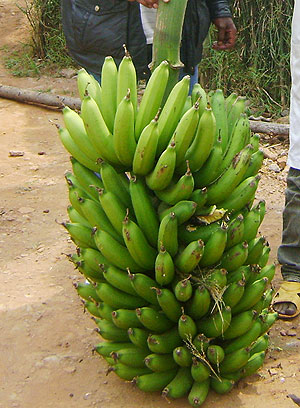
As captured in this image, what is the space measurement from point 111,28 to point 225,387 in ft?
5.88

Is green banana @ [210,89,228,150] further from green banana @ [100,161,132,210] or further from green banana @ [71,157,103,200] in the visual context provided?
green banana @ [71,157,103,200]

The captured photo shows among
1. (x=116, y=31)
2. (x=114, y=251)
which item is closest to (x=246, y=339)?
(x=114, y=251)

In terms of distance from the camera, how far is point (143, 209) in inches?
105

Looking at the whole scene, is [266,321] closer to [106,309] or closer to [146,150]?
[106,309]

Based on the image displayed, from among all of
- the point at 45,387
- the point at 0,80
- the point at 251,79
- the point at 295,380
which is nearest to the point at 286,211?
the point at 295,380

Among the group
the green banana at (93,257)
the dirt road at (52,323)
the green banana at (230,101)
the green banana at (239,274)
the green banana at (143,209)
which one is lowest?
the dirt road at (52,323)

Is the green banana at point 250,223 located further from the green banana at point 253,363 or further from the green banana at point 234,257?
the green banana at point 253,363

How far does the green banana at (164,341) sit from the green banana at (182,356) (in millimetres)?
40

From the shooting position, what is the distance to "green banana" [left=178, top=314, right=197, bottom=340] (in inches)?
105

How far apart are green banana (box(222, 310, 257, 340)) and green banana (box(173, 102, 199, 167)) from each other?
0.69m

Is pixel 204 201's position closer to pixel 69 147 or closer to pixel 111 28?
pixel 69 147

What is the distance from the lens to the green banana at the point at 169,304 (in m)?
2.66

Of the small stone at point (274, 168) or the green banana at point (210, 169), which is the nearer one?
the green banana at point (210, 169)

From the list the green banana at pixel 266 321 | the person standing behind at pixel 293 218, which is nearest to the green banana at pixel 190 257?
the green banana at pixel 266 321
